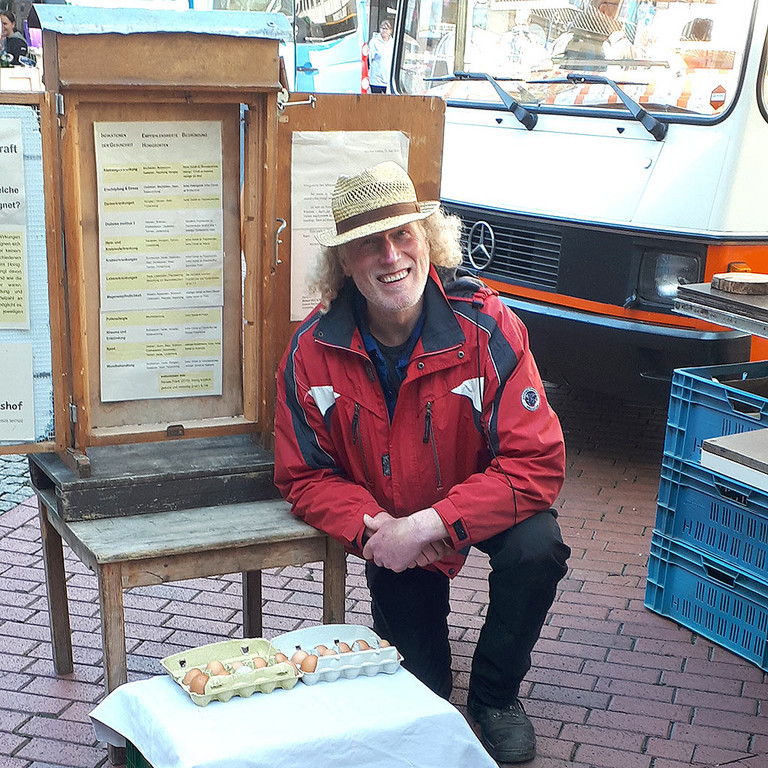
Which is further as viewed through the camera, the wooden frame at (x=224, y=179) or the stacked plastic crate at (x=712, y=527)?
the stacked plastic crate at (x=712, y=527)

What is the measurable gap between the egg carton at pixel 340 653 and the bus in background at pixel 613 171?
105 inches

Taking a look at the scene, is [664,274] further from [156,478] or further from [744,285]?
[156,478]

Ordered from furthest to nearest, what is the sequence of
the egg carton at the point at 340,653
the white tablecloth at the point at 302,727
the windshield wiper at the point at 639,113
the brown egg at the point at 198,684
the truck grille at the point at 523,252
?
1. the truck grille at the point at 523,252
2. the windshield wiper at the point at 639,113
3. the egg carton at the point at 340,653
4. the brown egg at the point at 198,684
5. the white tablecloth at the point at 302,727

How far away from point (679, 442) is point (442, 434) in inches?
48.3

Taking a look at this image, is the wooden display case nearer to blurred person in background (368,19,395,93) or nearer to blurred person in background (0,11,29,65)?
blurred person in background (368,19,395,93)

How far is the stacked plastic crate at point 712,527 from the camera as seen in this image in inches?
141

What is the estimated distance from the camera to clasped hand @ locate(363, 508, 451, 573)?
2820 mm

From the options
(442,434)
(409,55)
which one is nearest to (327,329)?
(442,434)

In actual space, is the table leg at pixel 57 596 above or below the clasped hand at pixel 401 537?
below

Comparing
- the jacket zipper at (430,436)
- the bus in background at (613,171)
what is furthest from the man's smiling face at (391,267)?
the bus in background at (613,171)

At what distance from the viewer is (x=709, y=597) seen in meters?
3.76

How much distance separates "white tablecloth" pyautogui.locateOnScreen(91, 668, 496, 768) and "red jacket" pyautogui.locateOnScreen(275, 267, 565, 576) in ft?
1.60

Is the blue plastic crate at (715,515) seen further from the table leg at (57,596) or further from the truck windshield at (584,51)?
the table leg at (57,596)

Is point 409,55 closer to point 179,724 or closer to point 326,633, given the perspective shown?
point 326,633
